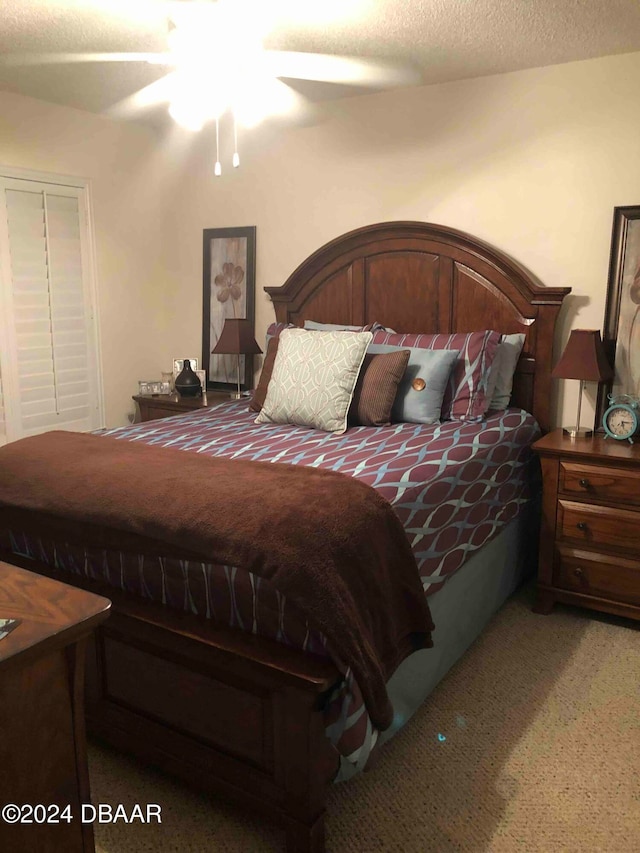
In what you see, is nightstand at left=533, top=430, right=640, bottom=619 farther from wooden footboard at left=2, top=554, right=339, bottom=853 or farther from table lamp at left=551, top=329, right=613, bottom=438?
wooden footboard at left=2, top=554, right=339, bottom=853

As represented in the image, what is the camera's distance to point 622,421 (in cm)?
290

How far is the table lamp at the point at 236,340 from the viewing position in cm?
390

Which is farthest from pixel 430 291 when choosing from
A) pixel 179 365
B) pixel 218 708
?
pixel 218 708

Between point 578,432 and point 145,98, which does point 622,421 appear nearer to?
point 578,432

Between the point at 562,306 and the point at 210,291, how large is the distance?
Answer: 2.23m

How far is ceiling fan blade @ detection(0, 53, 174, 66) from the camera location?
2.98 metres

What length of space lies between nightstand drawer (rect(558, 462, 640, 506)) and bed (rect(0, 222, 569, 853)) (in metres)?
0.21

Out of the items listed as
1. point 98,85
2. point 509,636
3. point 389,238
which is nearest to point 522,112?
point 389,238

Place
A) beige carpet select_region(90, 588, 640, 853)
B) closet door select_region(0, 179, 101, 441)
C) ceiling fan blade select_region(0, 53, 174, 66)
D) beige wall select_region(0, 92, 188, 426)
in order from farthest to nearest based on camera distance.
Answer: beige wall select_region(0, 92, 188, 426) → closet door select_region(0, 179, 101, 441) → ceiling fan blade select_region(0, 53, 174, 66) → beige carpet select_region(90, 588, 640, 853)

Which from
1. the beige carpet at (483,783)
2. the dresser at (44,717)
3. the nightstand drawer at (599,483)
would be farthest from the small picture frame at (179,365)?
the dresser at (44,717)

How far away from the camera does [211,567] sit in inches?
66.2

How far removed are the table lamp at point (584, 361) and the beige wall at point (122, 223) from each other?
8.85 ft

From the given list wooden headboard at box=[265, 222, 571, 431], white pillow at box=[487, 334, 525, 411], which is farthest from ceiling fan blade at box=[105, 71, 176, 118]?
white pillow at box=[487, 334, 525, 411]

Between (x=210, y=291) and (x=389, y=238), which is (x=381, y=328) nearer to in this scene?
(x=389, y=238)
